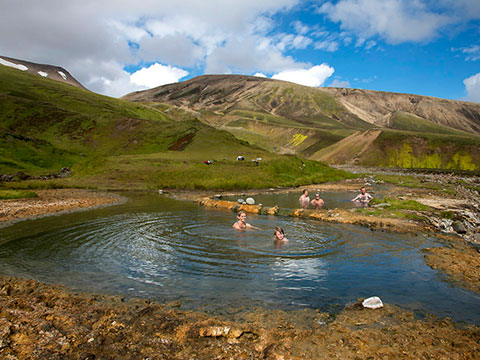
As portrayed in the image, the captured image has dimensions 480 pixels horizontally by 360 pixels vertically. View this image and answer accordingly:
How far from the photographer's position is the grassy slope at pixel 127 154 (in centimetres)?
4991

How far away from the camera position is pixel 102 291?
1041 cm

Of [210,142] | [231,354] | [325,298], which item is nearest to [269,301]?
[325,298]

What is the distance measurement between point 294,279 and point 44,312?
7.79 m

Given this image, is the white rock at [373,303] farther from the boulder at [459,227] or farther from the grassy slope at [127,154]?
the grassy slope at [127,154]

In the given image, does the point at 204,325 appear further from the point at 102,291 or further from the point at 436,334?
the point at 436,334

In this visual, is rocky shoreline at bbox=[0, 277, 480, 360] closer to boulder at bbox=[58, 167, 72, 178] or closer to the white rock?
the white rock

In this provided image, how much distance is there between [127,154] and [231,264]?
7192cm

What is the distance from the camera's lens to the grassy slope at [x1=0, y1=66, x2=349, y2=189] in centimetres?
4991

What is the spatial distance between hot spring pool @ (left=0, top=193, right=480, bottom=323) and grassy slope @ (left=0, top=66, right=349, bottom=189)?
89.7ft

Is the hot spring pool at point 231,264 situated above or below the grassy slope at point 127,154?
below

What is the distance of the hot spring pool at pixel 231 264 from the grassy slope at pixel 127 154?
2734 cm

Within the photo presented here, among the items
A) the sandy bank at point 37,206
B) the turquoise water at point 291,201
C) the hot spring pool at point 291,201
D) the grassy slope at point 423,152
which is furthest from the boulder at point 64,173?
the grassy slope at point 423,152

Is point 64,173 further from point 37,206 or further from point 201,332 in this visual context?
point 201,332

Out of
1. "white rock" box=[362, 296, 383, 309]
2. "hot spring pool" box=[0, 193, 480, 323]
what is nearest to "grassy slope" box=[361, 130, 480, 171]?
"hot spring pool" box=[0, 193, 480, 323]
